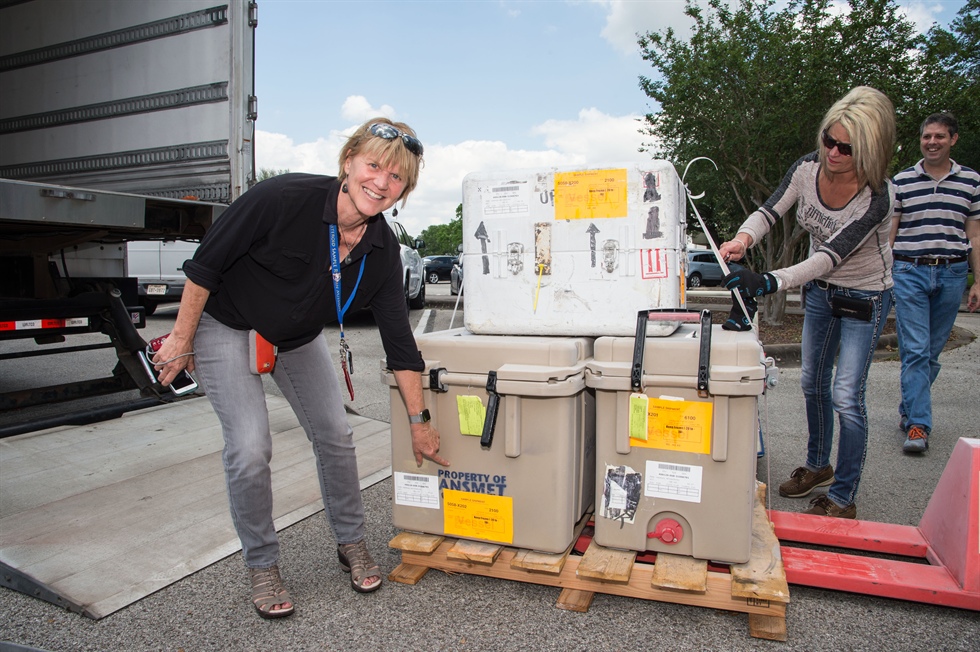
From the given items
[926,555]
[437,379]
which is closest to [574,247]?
[437,379]

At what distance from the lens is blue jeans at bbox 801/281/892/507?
2.83m

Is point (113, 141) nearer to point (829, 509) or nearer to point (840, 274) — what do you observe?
point (840, 274)

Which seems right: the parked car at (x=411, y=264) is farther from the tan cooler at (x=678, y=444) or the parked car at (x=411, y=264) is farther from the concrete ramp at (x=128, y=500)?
the tan cooler at (x=678, y=444)

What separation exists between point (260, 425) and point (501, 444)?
2.84 ft

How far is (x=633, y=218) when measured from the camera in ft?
7.80

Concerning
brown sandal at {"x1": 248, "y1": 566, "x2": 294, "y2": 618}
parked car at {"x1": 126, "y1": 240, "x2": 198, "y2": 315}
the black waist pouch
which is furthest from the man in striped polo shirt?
parked car at {"x1": 126, "y1": 240, "x2": 198, "y2": 315}

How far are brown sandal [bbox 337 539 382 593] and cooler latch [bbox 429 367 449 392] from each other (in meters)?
0.70

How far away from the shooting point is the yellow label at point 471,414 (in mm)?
2307

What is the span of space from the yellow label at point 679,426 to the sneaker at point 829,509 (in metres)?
1.21

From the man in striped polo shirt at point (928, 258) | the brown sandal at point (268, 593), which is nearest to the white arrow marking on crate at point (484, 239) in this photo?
the brown sandal at point (268, 593)

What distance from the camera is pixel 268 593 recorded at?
218 cm

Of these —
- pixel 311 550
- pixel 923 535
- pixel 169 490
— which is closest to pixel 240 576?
pixel 311 550

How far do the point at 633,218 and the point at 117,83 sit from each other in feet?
15.2

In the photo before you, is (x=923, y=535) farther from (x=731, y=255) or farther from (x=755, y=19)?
(x=755, y=19)
